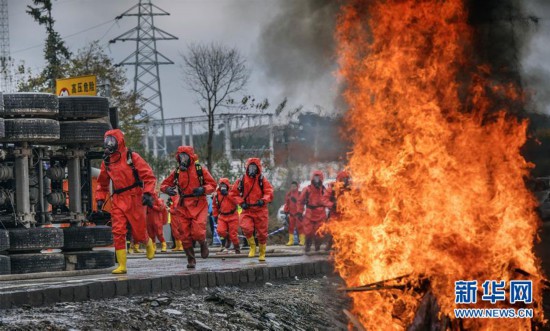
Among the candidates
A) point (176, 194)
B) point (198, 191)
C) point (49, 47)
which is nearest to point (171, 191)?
point (176, 194)

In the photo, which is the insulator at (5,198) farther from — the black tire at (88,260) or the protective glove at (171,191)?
the protective glove at (171,191)

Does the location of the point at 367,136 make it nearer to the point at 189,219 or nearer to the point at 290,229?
the point at 189,219

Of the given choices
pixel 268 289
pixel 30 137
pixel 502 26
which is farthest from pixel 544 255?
pixel 30 137

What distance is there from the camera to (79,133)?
678 inches

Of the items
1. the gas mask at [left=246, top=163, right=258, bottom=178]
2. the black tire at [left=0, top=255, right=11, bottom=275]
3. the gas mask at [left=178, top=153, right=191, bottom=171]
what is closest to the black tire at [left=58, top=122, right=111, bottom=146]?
the gas mask at [left=178, top=153, right=191, bottom=171]

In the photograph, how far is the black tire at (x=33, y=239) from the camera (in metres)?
15.8

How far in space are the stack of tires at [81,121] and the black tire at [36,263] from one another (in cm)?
193

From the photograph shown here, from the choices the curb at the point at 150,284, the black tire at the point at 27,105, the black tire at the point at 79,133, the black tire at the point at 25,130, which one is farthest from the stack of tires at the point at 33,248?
the curb at the point at 150,284

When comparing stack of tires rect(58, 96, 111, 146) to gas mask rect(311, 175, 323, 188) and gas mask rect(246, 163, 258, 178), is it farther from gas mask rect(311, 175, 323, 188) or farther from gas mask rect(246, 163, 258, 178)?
gas mask rect(311, 175, 323, 188)

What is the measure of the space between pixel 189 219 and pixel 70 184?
201 centimetres

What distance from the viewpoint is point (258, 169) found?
22.0 metres

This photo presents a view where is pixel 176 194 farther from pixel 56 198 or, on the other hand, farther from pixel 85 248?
pixel 56 198

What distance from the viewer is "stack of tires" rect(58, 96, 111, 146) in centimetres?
1720

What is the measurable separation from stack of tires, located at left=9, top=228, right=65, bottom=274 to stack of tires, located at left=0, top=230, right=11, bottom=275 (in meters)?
0.20
